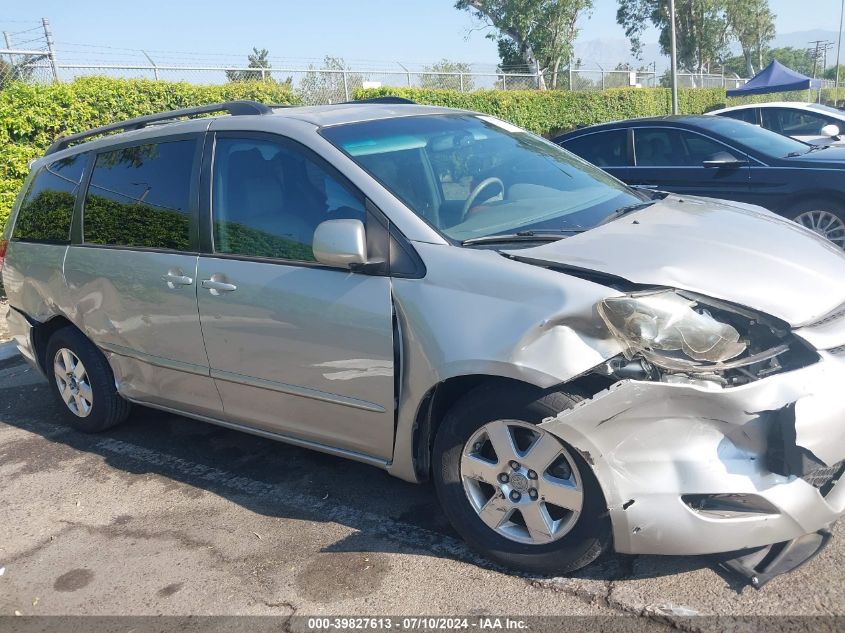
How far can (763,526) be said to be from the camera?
258 cm

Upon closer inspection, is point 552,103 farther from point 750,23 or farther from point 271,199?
point 750,23

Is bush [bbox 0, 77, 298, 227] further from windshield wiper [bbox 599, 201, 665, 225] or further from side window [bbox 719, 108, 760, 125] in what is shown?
side window [bbox 719, 108, 760, 125]

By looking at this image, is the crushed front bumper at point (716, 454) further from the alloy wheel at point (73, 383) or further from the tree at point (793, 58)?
the tree at point (793, 58)

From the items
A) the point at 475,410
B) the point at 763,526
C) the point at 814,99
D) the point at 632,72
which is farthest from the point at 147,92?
the point at 814,99

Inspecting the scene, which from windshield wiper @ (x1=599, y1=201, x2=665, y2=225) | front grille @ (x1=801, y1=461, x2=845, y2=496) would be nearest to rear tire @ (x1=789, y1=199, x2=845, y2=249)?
windshield wiper @ (x1=599, y1=201, x2=665, y2=225)

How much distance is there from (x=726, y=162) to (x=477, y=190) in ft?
15.2

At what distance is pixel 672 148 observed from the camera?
8180 millimetres

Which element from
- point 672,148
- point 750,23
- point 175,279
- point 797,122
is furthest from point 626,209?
point 750,23

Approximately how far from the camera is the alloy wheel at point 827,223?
23.6 ft

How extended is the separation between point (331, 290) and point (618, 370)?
1275mm

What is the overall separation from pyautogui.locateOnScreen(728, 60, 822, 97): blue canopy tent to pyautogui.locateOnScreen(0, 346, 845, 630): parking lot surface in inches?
992

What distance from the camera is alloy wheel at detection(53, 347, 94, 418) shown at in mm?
4797

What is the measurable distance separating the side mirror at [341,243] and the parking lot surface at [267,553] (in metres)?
1.21

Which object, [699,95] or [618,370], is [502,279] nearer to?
[618,370]
